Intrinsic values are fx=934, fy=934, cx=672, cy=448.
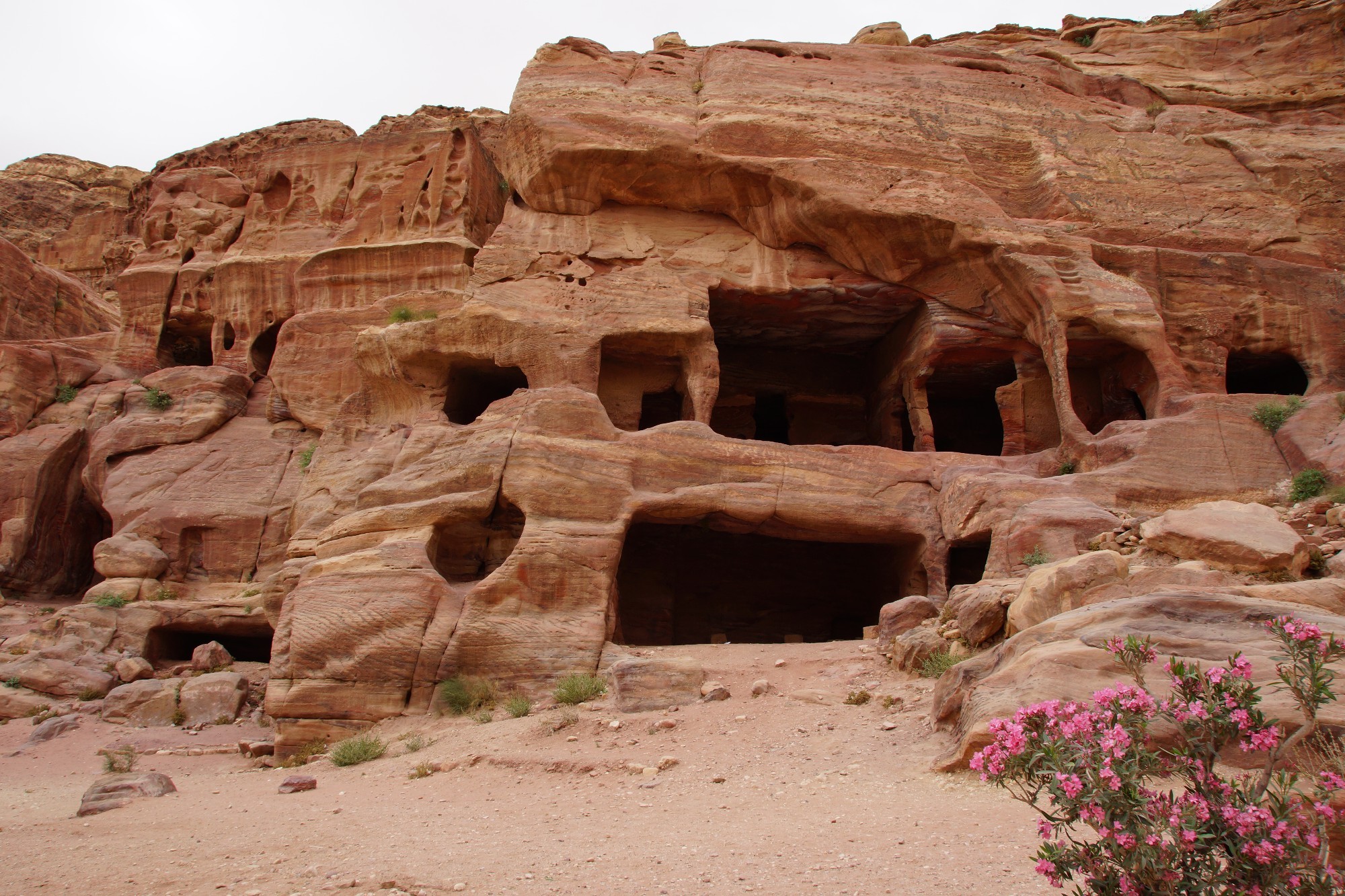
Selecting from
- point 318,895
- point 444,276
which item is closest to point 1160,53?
point 444,276

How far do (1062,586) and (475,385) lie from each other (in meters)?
11.7

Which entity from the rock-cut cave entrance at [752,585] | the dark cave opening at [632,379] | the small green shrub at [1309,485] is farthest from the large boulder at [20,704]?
the small green shrub at [1309,485]

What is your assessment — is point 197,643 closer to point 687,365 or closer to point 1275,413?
point 687,365

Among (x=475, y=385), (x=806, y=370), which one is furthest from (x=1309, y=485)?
(x=475, y=385)

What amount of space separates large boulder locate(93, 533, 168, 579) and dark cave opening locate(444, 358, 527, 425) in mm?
5571

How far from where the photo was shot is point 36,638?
1445 cm

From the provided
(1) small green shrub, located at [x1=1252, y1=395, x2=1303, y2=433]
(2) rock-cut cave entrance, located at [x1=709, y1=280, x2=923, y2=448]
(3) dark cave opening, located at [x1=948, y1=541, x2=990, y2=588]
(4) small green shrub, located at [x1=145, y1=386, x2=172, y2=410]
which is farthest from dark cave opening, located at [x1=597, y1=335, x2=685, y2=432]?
(4) small green shrub, located at [x1=145, y1=386, x2=172, y2=410]

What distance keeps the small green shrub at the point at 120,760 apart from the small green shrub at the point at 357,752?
2.61m

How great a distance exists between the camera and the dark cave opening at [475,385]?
53.0ft

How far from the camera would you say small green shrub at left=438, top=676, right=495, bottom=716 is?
→ 10.6 metres

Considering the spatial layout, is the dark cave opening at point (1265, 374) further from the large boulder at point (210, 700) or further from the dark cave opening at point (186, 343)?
the dark cave opening at point (186, 343)

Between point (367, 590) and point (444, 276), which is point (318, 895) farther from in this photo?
point (444, 276)

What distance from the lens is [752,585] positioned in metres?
17.4

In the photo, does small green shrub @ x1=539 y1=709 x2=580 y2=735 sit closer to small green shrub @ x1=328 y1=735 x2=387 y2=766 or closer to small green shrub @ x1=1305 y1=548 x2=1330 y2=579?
small green shrub @ x1=328 y1=735 x2=387 y2=766
